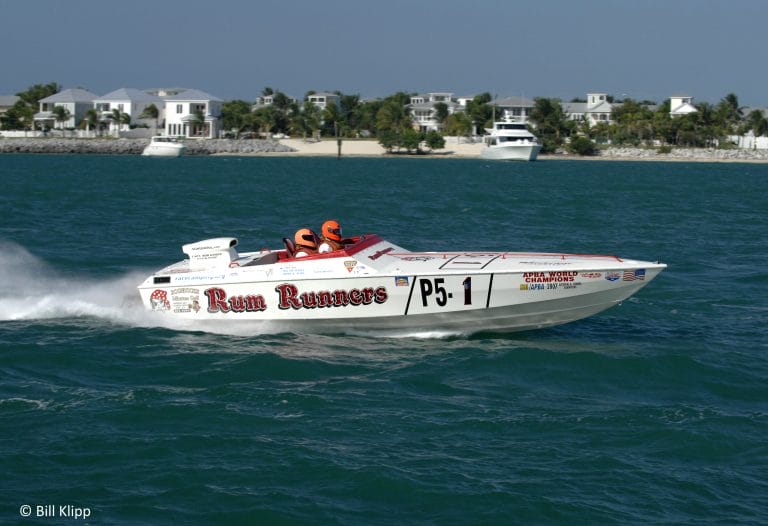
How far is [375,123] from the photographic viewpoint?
138375 mm

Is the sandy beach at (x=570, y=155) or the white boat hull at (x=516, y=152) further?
the sandy beach at (x=570, y=155)

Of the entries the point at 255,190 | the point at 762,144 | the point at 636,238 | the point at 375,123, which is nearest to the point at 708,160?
the point at 762,144

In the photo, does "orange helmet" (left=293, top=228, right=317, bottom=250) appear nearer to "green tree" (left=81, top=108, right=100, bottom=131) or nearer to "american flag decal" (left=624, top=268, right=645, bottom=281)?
"american flag decal" (left=624, top=268, right=645, bottom=281)

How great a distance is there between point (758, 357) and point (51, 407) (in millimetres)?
9610

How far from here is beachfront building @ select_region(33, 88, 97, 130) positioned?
12725 centimetres

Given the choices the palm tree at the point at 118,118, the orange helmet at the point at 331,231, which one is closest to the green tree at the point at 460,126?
the palm tree at the point at 118,118

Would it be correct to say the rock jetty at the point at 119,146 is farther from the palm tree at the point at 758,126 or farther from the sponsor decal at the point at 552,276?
the sponsor decal at the point at 552,276

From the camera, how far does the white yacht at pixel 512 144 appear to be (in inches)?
4075

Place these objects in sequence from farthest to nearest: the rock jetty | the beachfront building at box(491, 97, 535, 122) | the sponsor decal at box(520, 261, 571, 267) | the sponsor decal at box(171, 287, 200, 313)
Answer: the beachfront building at box(491, 97, 535, 122), the rock jetty, the sponsor decal at box(171, 287, 200, 313), the sponsor decal at box(520, 261, 571, 267)

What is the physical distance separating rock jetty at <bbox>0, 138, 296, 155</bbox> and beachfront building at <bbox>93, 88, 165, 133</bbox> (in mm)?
9573

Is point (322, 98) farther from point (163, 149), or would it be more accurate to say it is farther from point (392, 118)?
point (163, 149)

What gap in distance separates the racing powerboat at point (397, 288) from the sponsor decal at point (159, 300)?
0.24 feet

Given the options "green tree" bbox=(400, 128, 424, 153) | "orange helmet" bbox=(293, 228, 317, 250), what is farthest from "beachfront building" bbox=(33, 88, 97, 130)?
"orange helmet" bbox=(293, 228, 317, 250)

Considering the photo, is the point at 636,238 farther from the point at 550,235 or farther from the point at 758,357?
the point at 758,357
